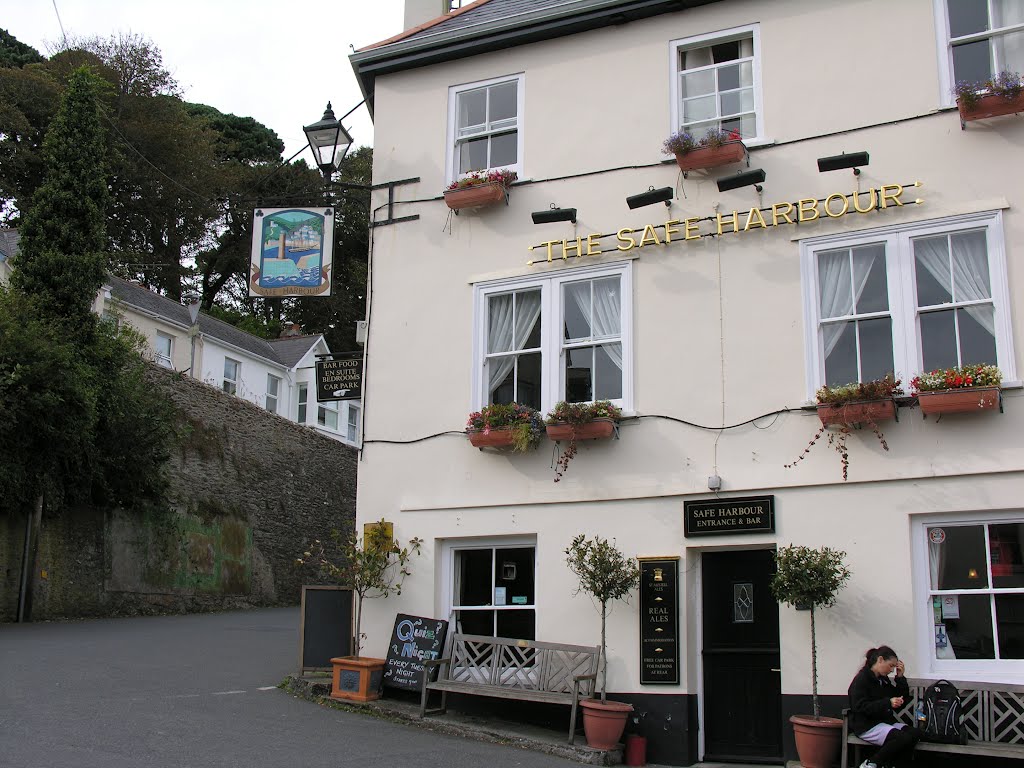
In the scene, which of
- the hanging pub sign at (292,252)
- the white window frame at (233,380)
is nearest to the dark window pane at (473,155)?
the hanging pub sign at (292,252)

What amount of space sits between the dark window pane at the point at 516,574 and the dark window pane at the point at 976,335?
5121mm

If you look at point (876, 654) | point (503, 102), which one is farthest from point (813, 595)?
point (503, 102)

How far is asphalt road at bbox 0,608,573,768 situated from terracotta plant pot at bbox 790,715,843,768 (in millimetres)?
2214

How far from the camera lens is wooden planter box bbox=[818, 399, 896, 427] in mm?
10039

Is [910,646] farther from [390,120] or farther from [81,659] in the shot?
[81,659]

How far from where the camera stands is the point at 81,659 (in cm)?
1412

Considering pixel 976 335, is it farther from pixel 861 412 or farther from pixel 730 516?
pixel 730 516

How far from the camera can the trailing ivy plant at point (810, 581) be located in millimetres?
9680

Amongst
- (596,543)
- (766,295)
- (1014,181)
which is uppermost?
(1014,181)

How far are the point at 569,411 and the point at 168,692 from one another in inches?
220

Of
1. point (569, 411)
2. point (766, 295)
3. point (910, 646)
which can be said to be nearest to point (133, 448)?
point (569, 411)

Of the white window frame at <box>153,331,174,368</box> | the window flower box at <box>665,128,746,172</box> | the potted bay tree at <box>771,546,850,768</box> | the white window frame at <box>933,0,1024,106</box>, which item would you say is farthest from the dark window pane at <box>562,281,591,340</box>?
the white window frame at <box>153,331,174,368</box>

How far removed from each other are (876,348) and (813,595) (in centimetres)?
268

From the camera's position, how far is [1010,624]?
9547 millimetres
